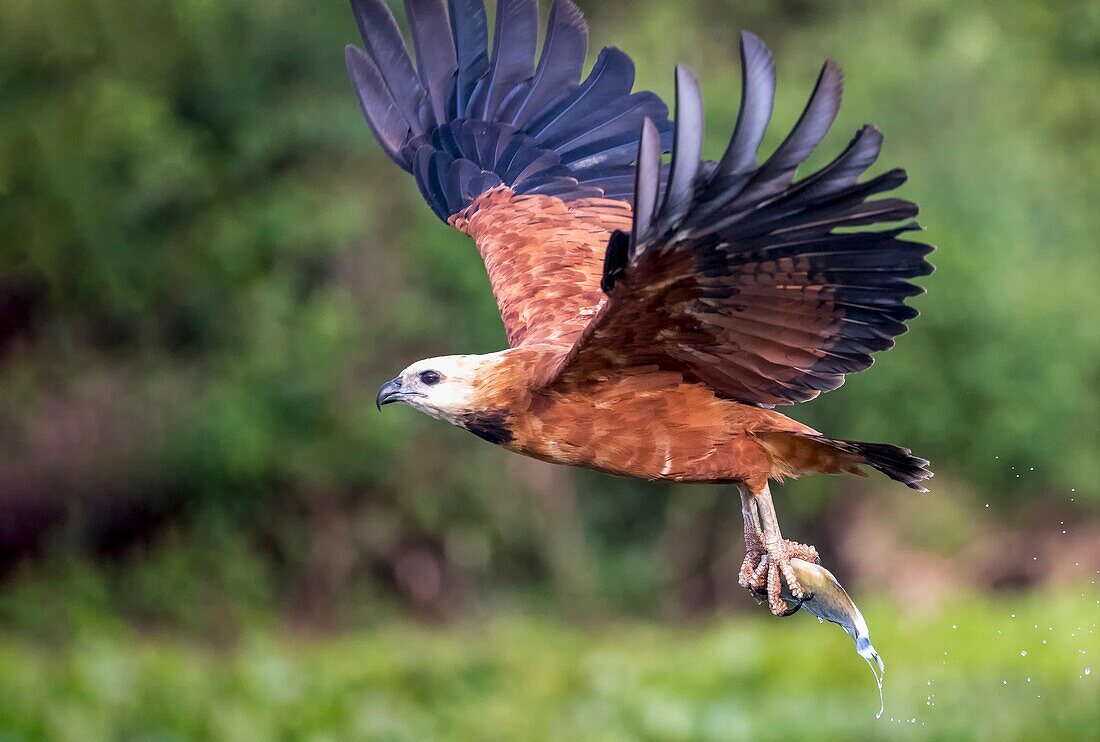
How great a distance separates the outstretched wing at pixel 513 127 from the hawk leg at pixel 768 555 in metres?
1.15

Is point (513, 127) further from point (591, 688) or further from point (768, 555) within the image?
point (591, 688)

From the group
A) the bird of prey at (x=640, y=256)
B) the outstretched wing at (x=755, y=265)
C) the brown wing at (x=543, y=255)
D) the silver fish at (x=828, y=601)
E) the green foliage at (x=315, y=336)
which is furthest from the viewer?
the green foliage at (x=315, y=336)

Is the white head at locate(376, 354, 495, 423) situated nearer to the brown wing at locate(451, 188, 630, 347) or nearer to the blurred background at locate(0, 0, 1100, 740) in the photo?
the brown wing at locate(451, 188, 630, 347)

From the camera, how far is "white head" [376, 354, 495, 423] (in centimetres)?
462

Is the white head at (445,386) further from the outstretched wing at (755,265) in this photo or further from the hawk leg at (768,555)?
the hawk leg at (768,555)

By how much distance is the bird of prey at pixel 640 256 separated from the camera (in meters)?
3.88

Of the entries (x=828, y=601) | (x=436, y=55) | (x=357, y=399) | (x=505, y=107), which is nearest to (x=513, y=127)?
(x=505, y=107)

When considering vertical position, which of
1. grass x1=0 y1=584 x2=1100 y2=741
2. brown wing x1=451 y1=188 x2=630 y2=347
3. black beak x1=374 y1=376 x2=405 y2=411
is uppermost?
brown wing x1=451 y1=188 x2=630 y2=347

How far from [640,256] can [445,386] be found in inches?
36.4

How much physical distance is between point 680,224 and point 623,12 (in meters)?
12.7

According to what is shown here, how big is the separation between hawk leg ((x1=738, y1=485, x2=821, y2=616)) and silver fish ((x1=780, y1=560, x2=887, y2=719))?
0.02 meters

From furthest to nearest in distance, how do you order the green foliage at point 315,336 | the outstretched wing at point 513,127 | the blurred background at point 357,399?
1. the green foliage at point 315,336
2. the blurred background at point 357,399
3. the outstretched wing at point 513,127

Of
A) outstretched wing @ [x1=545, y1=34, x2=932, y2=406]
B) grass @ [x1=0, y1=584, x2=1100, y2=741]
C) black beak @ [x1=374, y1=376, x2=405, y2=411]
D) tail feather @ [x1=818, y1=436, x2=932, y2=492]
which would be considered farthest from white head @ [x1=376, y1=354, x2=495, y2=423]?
grass @ [x1=0, y1=584, x2=1100, y2=741]

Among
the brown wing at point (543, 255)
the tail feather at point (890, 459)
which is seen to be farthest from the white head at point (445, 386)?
the tail feather at point (890, 459)
